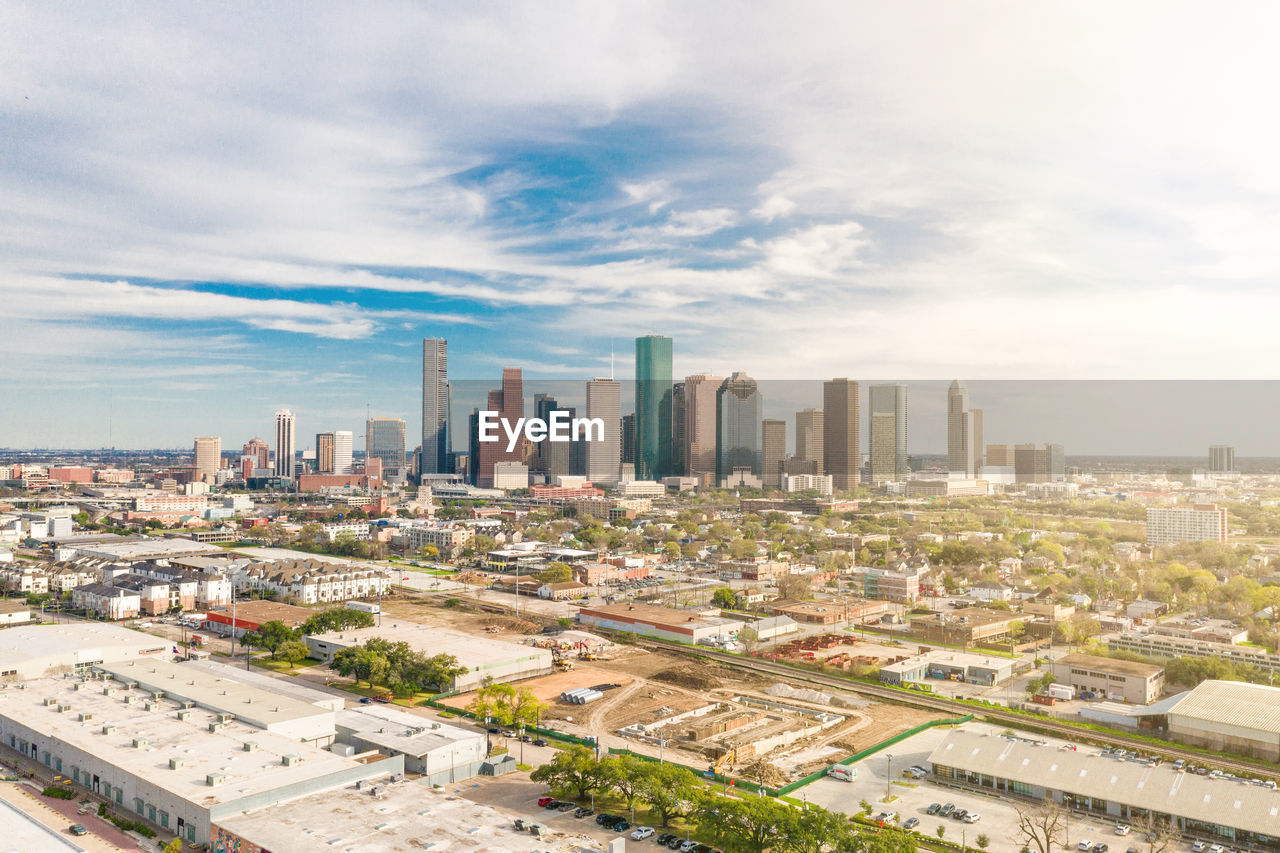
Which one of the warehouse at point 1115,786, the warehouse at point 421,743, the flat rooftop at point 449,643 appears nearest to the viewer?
the warehouse at point 1115,786

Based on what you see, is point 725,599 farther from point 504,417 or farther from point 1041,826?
point 504,417

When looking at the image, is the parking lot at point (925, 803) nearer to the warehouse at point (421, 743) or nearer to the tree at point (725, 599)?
the warehouse at point (421, 743)

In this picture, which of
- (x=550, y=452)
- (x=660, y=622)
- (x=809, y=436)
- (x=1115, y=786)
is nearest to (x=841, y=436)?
(x=809, y=436)

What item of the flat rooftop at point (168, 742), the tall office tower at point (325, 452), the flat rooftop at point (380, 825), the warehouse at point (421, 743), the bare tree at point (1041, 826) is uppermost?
the tall office tower at point (325, 452)

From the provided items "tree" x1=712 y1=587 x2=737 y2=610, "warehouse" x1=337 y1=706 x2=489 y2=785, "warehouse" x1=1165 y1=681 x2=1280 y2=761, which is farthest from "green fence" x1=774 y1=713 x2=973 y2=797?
"tree" x1=712 y1=587 x2=737 y2=610

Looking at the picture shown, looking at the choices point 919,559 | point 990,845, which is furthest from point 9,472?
point 990,845

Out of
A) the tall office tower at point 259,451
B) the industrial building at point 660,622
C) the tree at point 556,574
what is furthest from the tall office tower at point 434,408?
the industrial building at point 660,622
